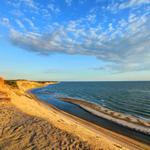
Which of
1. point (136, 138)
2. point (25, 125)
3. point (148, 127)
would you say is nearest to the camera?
point (25, 125)

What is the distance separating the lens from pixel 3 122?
1453cm

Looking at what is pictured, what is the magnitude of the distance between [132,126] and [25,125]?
12.9 meters

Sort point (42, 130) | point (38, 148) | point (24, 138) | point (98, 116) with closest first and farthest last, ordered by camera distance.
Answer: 1. point (38, 148)
2. point (24, 138)
3. point (42, 130)
4. point (98, 116)

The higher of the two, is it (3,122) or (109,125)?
(3,122)

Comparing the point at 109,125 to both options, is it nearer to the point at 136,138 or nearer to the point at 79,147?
the point at 136,138

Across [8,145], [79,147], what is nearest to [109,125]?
[79,147]

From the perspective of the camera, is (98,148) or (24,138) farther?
(24,138)

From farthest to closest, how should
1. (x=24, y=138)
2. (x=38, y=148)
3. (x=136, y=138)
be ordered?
(x=136, y=138), (x=24, y=138), (x=38, y=148)

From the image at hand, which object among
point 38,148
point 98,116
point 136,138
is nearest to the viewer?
point 38,148

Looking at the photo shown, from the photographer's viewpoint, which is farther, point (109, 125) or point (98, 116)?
point (98, 116)

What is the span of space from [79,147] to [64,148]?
86 cm

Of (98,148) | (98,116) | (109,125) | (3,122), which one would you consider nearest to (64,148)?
(98,148)

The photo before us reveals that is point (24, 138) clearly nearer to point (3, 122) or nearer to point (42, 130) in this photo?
point (42, 130)

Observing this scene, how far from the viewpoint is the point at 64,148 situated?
390 inches
